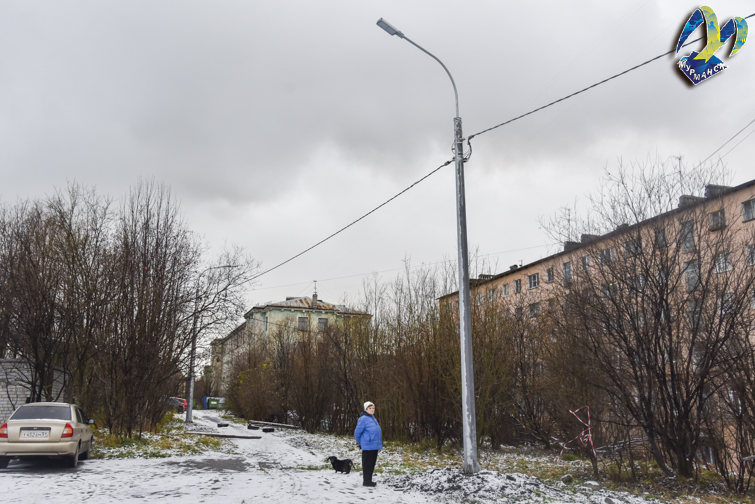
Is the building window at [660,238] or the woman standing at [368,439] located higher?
the building window at [660,238]

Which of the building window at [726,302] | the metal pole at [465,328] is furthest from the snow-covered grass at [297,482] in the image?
the building window at [726,302]

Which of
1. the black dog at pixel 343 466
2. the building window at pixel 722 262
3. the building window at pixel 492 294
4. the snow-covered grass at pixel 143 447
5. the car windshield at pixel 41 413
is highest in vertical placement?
the building window at pixel 492 294

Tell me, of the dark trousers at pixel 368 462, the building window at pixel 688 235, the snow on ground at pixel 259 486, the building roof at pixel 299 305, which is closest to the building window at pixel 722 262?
the building window at pixel 688 235

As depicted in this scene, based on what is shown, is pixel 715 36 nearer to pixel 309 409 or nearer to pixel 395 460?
pixel 395 460

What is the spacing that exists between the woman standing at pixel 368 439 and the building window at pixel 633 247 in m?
5.93

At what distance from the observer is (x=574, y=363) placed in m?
12.9

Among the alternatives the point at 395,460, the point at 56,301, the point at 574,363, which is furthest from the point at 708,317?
the point at 56,301

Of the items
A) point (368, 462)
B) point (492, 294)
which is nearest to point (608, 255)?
point (368, 462)

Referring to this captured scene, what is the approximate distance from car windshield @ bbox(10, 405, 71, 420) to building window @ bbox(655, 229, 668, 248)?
13076mm

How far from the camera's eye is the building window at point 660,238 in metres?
10.5

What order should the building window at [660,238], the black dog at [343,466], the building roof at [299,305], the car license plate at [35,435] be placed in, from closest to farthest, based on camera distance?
the building window at [660,238] < the car license plate at [35,435] < the black dog at [343,466] < the building roof at [299,305]

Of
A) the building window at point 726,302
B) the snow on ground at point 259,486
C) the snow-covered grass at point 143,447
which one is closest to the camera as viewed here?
the snow on ground at point 259,486

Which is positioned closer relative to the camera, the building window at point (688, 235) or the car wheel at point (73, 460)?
the building window at point (688, 235)

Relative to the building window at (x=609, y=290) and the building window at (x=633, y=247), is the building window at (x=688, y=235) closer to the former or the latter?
the building window at (x=633, y=247)
